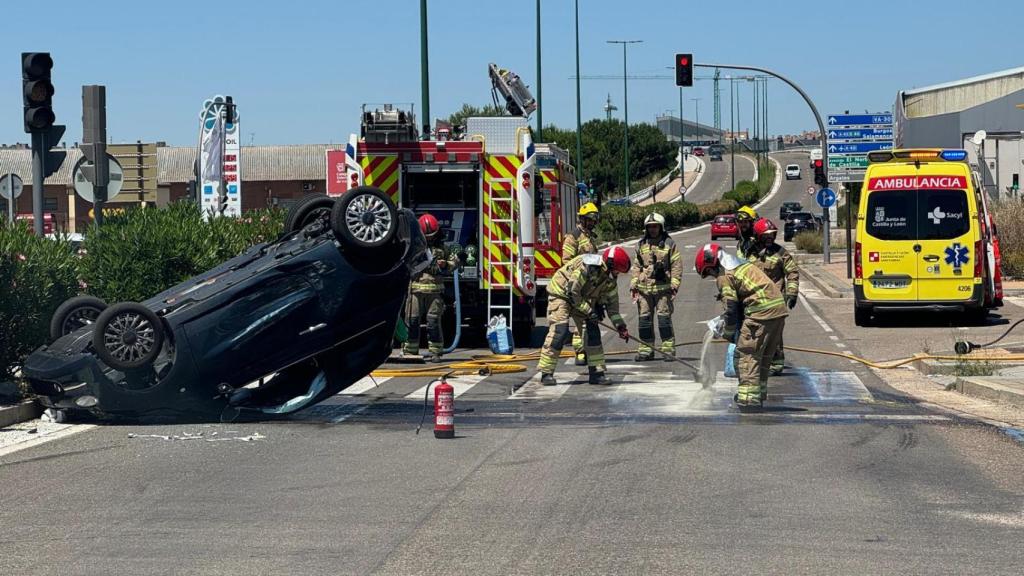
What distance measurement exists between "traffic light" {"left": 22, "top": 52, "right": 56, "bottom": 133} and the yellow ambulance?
12.7m

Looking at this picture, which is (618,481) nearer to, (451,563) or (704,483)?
(704,483)

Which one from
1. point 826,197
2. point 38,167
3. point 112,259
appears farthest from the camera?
point 826,197

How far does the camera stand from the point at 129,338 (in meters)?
10.8

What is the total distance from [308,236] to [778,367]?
5.80m

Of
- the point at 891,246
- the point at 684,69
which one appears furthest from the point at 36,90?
the point at 684,69

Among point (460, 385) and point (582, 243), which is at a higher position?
point (582, 243)

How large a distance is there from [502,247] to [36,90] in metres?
6.74

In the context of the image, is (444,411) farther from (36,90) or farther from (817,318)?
(817,318)

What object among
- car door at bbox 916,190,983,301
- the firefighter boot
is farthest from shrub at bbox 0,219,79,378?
car door at bbox 916,190,983,301

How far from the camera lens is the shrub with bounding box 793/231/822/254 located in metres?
51.0

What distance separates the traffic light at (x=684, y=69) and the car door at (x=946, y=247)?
14241mm

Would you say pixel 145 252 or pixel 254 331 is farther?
pixel 145 252

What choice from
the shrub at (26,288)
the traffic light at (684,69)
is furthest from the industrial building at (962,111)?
the shrub at (26,288)

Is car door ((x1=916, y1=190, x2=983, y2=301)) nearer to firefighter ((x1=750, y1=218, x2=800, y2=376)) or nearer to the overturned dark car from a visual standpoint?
firefighter ((x1=750, y1=218, x2=800, y2=376))
